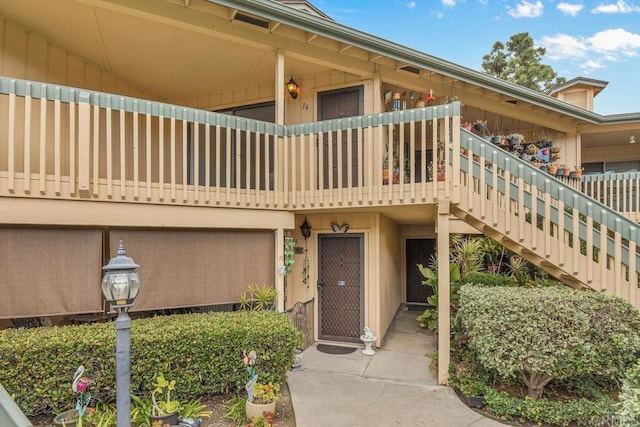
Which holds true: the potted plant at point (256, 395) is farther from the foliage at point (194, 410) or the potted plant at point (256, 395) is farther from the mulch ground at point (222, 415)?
the foliage at point (194, 410)

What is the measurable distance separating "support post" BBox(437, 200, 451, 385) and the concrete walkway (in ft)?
0.93

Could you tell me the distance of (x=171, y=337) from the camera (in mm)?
4285

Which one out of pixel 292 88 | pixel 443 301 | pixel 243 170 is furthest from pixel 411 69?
pixel 443 301

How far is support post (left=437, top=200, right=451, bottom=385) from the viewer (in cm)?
516

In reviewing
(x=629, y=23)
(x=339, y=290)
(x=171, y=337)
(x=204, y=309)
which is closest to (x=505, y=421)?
(x=339, y=290)

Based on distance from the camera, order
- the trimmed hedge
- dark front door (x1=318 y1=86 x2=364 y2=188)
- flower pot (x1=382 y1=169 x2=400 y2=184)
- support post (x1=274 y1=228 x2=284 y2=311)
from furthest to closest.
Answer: dark front door (x1=318 y1=86 x2=364 y2=188) < support post (x1=274 y1=228 x2=284 y2=311) < flower pot (x1=382 y1=169 x2=400 y2=184) < the trimmed hedge

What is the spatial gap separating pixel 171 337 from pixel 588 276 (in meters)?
5.54

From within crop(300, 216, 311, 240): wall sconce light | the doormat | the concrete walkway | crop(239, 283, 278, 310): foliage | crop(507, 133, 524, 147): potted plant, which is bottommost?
the doormat

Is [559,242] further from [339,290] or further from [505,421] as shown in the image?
[339,290]

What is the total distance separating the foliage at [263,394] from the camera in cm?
414

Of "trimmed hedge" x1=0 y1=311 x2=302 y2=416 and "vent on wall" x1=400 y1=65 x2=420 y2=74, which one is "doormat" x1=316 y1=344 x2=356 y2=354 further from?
"vent on wall" x1=400 y1=65 x2=420 y2=74

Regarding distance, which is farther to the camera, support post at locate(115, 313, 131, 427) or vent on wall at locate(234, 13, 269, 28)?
vent on wall at locate(234, 13, 269, 28)

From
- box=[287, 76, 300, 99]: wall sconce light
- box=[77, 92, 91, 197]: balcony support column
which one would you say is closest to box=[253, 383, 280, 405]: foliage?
box=[77, 92, 91, 197]: balcony support column

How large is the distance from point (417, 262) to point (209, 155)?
7.42 m
